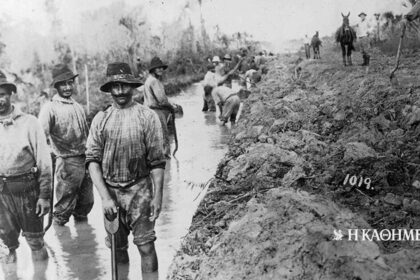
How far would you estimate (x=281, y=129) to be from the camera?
22.1 feet

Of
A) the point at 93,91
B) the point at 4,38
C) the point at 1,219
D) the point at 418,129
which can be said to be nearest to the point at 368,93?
the point at 418,129

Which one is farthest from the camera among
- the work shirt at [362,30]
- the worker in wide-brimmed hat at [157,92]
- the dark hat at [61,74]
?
the work shirt at [362,30]

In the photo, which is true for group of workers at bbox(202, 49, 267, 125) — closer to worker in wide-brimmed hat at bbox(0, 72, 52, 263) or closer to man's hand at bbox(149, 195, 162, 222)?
worker in wide-brimmed hat at bbox(0, 72, 52, 263)

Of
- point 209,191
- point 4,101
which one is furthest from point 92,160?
point 209,191

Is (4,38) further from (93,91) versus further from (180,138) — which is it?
(93,91)

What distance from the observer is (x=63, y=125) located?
500 cm

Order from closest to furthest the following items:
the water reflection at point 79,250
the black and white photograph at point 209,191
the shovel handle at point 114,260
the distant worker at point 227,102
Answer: the black and white photograph at point 209,191 < the shovel handle at point 114,260 < the water reflection at point 79,250 < the distant worker at point 227,102

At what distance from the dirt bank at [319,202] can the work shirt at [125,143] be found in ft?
2.66

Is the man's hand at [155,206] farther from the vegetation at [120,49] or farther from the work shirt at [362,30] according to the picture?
the work shirt at [362,30]

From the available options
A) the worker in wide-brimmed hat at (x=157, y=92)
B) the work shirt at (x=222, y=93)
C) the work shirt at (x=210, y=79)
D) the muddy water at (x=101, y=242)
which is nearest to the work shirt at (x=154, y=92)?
the worker in wide-brimmed hat at (x=157, y=92)

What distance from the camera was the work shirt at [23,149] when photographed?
156 inches

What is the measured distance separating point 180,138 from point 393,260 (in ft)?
24.9

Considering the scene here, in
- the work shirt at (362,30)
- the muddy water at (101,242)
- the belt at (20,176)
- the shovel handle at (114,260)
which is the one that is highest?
the work shirt at (362,30)

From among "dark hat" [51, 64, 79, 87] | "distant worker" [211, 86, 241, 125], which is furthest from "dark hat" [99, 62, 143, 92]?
"distant worker" [211, 86, 241, 125]
